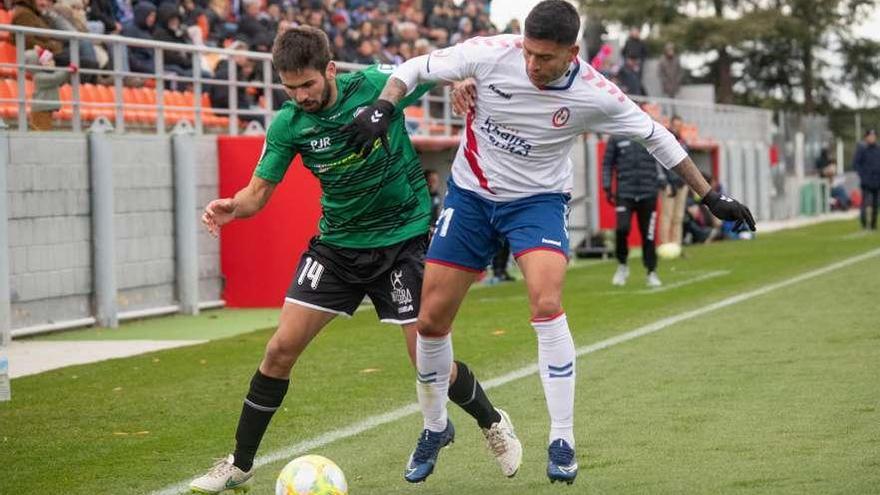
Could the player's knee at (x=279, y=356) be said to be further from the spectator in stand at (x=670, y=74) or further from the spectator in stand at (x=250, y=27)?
the spectator in stand at (x=670, y=74)

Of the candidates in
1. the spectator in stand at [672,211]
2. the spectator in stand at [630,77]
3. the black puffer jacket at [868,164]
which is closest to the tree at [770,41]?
the black puffer jacket at [868,164]

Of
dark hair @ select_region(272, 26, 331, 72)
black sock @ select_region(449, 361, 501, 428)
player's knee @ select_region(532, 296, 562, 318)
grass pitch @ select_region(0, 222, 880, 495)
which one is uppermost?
dark hair @ select_region(272, 26, 331, 72)

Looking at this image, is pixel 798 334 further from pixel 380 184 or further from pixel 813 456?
pixel 380 184

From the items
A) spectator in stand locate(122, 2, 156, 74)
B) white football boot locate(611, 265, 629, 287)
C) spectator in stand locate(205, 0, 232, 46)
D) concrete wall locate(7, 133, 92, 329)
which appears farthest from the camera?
spectator in stand locate(205, 0, 232, 46)

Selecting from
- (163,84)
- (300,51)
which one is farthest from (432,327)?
(163,84)

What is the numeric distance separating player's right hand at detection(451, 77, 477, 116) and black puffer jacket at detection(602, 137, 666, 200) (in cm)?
1200

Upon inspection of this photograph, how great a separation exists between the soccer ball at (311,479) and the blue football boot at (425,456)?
76cm

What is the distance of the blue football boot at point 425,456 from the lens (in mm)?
7492

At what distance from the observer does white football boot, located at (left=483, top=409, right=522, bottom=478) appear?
7.50 metres

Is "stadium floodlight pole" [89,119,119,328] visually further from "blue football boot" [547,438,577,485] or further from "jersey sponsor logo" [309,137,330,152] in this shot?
"blue football boot" [547,438,577,485]

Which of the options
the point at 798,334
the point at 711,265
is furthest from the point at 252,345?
the point at 711,265

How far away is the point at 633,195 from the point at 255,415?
12.6m

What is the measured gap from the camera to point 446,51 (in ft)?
24.6

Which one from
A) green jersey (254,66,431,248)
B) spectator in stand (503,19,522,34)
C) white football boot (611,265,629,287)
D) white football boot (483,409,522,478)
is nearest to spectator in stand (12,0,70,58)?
white football boot (611,265,629,287)
